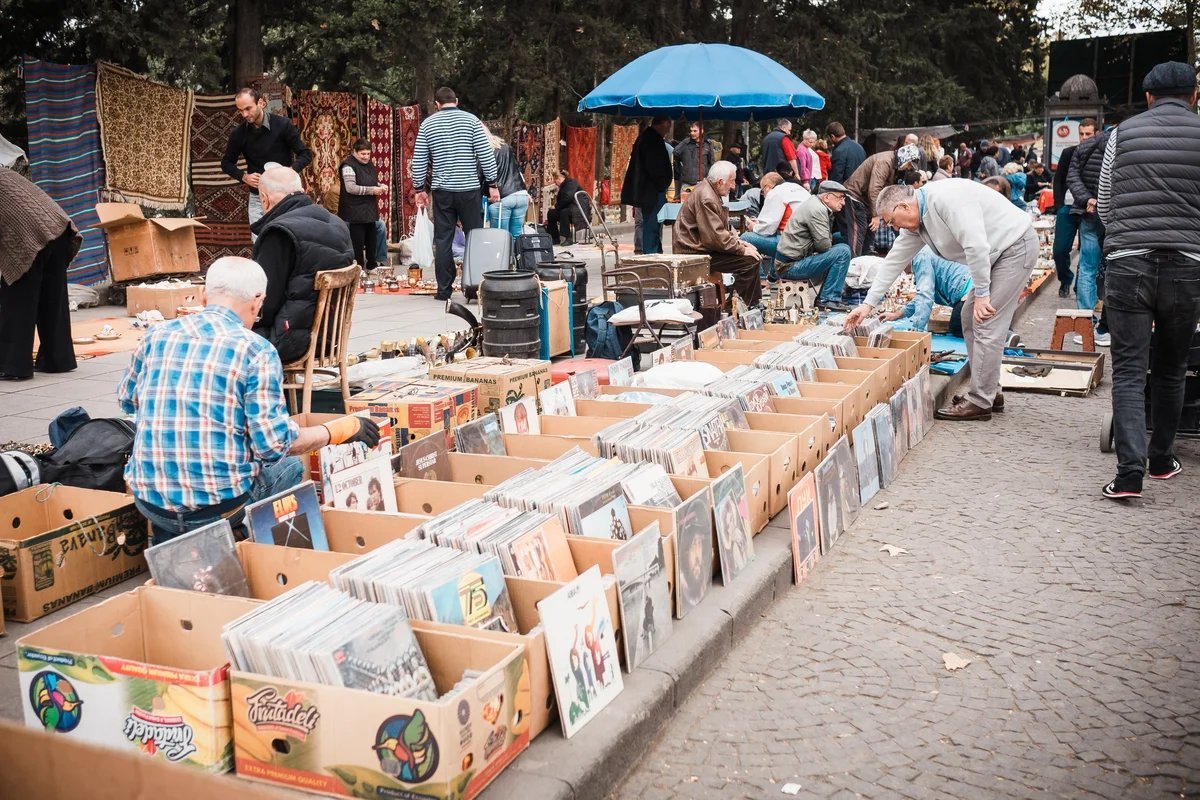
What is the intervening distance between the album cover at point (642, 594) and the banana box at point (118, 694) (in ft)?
3.66

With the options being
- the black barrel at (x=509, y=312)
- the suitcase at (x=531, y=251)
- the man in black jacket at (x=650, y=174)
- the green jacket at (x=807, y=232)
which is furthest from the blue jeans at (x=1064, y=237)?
the black barrel at (x=509, y=312)

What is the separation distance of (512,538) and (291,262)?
2.97 metres

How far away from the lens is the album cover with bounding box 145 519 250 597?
3.51m

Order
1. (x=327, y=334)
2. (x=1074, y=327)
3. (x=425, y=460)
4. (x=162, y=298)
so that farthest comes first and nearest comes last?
(x=162, y=298)
(x=1074, y=327)
(x=327, y=334)
(x=425, y=460)

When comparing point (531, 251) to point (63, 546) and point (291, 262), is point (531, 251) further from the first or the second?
point (63, 546)

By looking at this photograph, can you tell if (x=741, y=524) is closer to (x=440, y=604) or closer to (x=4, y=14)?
(x=440, y=604)

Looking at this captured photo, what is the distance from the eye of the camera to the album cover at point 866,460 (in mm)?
5879

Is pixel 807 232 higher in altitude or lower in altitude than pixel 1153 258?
higher

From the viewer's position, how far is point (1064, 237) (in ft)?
42.5

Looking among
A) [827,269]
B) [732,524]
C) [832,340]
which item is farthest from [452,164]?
[732,524]

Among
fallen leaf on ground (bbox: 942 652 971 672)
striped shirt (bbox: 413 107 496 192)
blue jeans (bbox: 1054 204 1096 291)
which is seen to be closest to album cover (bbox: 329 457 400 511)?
fallen leaf on ground (bbox: 942 652 971 672)

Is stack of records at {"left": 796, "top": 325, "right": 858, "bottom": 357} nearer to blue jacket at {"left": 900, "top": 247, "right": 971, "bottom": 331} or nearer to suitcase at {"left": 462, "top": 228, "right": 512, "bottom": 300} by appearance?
blue jacket at {"left": 900, "top": 247, "right": 971, "bottom": 331}

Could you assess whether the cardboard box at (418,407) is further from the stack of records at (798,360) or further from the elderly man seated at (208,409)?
the stack of records at (798,360)

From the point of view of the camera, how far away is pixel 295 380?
20.6 feet
